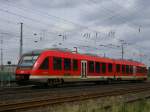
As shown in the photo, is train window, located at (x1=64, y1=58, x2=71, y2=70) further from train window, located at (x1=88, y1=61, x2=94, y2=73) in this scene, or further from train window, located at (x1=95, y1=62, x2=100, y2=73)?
train window, located at (x1=95, y1=62, x2=100, y2=73)

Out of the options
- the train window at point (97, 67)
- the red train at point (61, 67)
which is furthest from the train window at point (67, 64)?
the train window at point (97, 67)

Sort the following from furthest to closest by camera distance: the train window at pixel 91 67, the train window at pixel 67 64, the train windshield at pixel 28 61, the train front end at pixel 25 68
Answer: the train window at pixel 91 67 → the train window at pixel 67 64 → the train windshield at pixel 28 61 → the train front end at pixel 25 68

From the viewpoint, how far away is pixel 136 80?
43.4m

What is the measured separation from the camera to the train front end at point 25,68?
22953 mm

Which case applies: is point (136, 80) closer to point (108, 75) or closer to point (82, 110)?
point (108, 75)

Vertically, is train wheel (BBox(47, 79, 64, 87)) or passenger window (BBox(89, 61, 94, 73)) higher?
passenger window (BBox(89, 61, 94, 73))

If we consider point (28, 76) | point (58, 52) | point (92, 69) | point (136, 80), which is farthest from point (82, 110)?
point (136, 80)

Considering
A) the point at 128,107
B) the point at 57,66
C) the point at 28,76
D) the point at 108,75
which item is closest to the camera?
the point at 128,107

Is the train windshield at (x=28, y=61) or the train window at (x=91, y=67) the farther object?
the train window at (x=91, y=67)

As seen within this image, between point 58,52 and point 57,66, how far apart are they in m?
1.20

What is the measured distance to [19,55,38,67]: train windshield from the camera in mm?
23409

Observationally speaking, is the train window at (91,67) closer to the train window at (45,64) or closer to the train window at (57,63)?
the train window at (57,63)

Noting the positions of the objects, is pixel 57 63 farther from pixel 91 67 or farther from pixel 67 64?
pixel 91 67

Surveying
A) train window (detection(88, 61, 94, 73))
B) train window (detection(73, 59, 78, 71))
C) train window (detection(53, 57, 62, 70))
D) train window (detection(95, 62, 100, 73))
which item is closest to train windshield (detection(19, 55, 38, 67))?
train window (detection(53, 57, 62, 70))
